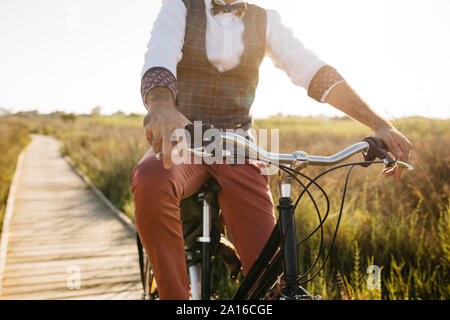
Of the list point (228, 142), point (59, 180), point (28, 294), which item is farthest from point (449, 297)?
point (59, 180)

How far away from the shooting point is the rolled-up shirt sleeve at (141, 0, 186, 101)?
1438 mm

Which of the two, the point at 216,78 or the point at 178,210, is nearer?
the point at 178,210

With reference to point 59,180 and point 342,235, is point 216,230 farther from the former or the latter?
point 59,180

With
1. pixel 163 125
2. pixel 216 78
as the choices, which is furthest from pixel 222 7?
pixel 163 125

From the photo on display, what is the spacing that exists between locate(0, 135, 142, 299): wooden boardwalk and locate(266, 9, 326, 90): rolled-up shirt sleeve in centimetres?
250

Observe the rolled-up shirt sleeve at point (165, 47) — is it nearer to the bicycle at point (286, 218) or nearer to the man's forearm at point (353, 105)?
the bicycle at point (286, 218)

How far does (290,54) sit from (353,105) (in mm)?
479

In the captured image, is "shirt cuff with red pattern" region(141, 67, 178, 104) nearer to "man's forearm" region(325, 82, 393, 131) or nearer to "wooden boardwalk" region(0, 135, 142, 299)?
"man's forearm" region(325, 82, 393, 131)

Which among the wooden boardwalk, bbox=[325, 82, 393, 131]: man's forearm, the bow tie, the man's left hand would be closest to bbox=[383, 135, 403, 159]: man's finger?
the man's left hand

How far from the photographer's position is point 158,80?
1.42 metres

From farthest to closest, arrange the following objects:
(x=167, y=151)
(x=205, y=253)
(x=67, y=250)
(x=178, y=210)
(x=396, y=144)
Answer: (x=67, y=250)
(x=205, y=253)
(x=178, y=210)
(x=396, y=144)
(x=167, y=151)

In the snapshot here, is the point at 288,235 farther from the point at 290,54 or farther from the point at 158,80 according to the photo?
the point at 290,54

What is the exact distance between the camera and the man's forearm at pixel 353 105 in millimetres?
1553

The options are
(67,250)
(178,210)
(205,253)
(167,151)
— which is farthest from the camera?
(67,250)
